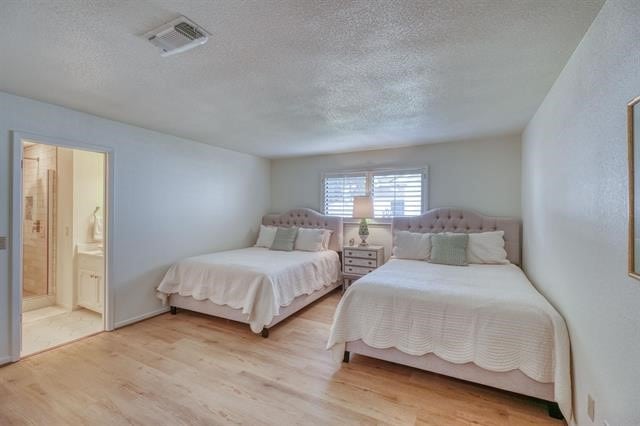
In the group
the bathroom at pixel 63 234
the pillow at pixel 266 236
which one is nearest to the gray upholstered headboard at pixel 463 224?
the pillow at pixel 266 236

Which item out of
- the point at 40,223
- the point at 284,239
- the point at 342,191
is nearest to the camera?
the point at 40,223

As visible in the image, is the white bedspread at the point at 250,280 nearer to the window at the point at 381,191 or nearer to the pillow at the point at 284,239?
the pillow at the point at 284,239

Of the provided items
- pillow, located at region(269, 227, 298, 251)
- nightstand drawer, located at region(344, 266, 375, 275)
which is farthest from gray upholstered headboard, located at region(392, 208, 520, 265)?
pillow, located at region(269, 227, 298, 251)

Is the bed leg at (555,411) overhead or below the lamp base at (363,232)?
below

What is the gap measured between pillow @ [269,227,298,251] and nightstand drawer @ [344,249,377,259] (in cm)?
89

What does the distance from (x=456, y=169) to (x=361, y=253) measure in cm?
187

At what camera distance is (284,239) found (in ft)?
15.3

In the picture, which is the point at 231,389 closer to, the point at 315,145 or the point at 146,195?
the point at 146,195

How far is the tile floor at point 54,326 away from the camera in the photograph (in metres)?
2.92

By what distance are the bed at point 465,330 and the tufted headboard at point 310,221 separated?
6.92 ft

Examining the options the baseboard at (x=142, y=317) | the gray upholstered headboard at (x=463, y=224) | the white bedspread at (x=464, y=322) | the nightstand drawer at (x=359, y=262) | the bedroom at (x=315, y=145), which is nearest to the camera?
the bedroom at (x=315, y=145)

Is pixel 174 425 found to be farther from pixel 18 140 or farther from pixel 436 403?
pixel 18 140

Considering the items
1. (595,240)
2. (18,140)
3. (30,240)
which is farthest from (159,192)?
(595,240)

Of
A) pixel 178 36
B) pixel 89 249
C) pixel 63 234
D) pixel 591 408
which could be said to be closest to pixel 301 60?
pixel 178 36
